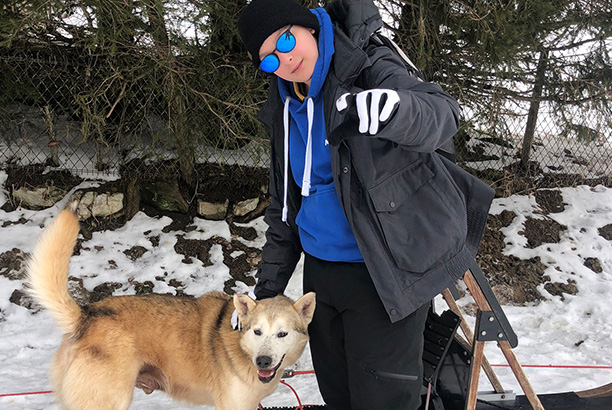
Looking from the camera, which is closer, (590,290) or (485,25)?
(485,25)

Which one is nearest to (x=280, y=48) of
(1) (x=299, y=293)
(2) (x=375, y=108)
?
(2) (x=375, y=108)

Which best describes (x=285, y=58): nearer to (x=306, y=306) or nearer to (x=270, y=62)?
(x=270, y=62)

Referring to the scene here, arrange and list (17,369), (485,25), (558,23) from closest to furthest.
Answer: (17,369) → (485,25) → (558,23)

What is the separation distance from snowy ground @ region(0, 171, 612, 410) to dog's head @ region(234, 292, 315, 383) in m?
1.14

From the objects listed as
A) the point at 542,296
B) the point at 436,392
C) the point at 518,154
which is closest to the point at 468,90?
the point at 518,154

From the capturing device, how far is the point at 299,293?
4852 millimetres

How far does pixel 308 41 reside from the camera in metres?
1.80

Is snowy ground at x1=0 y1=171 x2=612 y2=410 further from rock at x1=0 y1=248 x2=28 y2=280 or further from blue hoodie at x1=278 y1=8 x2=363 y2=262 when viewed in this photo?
blue hoodie at x1=278 y1=8 x2=363 y2=262

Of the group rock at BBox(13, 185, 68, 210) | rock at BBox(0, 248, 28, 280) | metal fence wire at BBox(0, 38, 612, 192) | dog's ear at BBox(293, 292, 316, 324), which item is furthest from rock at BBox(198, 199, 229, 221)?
dog's ear at BBox(293, 292, 316, 324)

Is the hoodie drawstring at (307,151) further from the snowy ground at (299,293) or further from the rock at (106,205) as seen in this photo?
the rock at (106,205)

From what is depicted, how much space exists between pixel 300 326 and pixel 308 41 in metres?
1.39

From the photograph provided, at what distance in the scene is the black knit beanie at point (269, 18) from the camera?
1.76 meters

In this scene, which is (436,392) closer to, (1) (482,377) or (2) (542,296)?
(1) (482,377)

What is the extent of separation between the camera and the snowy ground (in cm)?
354
